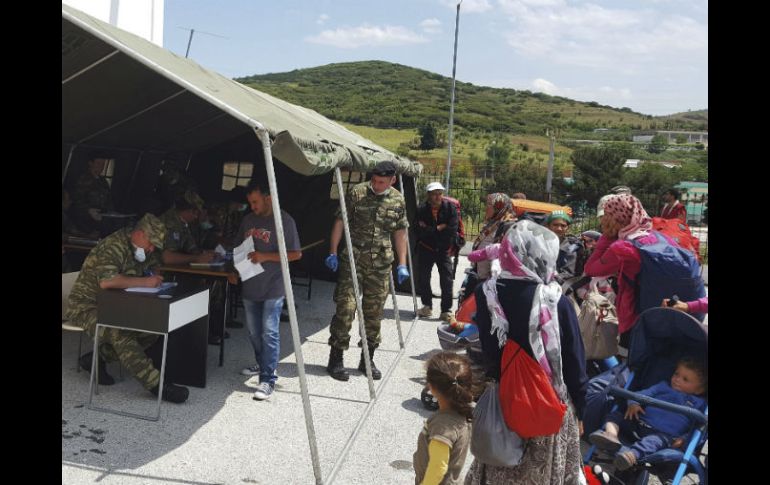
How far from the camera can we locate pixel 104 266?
16.3ft

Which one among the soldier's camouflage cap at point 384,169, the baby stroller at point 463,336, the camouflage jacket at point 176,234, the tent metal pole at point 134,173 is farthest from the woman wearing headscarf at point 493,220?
the tent metal pole at point 134,173

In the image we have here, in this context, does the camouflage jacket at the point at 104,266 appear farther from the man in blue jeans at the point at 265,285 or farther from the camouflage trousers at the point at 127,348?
the man in blue jeans at the point at 265,285

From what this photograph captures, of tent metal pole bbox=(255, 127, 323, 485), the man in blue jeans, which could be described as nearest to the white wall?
the man in blue jeans

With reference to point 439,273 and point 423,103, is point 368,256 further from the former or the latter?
point 423,103

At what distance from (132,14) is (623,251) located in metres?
9.45

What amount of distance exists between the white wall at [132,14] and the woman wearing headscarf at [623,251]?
8.03 meters

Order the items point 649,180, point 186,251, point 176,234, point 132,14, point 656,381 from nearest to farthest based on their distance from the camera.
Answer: point 656,381, point 176,234, point 186,251, point 132,14, point 649,180

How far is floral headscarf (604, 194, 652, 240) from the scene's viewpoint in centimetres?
464

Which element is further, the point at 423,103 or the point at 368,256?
the point at 423,103

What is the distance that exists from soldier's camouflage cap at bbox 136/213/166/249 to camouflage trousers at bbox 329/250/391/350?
62.3 inches

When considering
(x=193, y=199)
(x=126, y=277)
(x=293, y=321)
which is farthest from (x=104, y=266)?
(x=193, y=199)

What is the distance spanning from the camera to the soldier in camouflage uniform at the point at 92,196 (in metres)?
7.81

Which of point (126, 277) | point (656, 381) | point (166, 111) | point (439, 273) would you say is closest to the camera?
point (656, 381)
